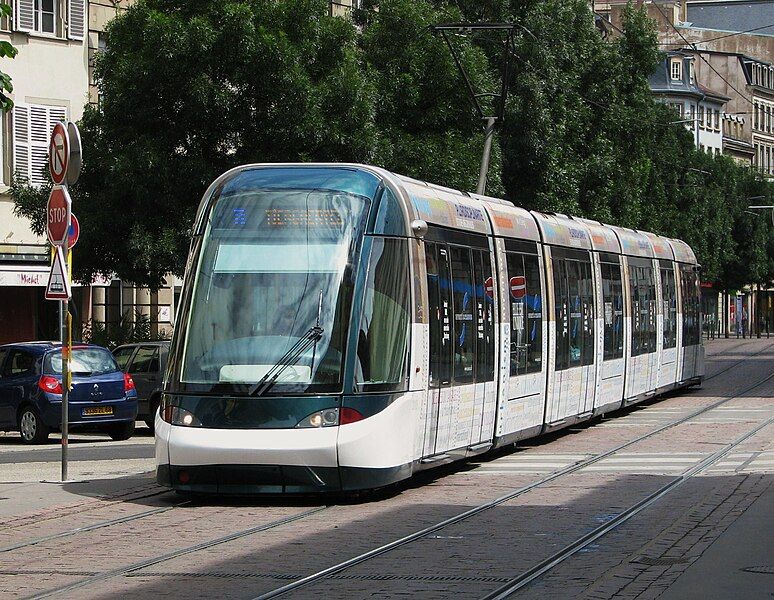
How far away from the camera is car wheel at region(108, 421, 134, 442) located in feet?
88.9

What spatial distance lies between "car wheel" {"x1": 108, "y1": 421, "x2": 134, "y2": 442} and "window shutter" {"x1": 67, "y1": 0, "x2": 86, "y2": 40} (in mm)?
15985

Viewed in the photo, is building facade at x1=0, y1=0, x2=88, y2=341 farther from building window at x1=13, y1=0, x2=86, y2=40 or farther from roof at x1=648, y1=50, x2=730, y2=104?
roof at x1=648, y1=50, x2=730, y2=104

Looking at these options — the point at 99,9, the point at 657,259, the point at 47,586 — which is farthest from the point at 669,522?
the point at 99,9

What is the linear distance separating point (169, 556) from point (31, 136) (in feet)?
96.3

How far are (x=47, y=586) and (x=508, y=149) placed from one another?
3952cm

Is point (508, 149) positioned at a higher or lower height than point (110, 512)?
higher

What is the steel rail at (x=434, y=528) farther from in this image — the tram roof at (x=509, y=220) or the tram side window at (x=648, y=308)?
the tram side window at (x=648, y=308)

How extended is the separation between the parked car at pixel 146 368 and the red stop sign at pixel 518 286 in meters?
9.35

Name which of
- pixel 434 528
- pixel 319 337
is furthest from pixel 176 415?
pixel 434 528

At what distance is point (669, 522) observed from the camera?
13844mm

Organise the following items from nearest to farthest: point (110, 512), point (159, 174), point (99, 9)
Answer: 1. point (110, 512)
2. point (159, 174)
3. point (99, 9)

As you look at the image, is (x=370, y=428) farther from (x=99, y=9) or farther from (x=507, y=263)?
(x=99, y=9)

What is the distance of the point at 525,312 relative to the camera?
2094cm

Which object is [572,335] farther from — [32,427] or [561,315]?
[32,427]
